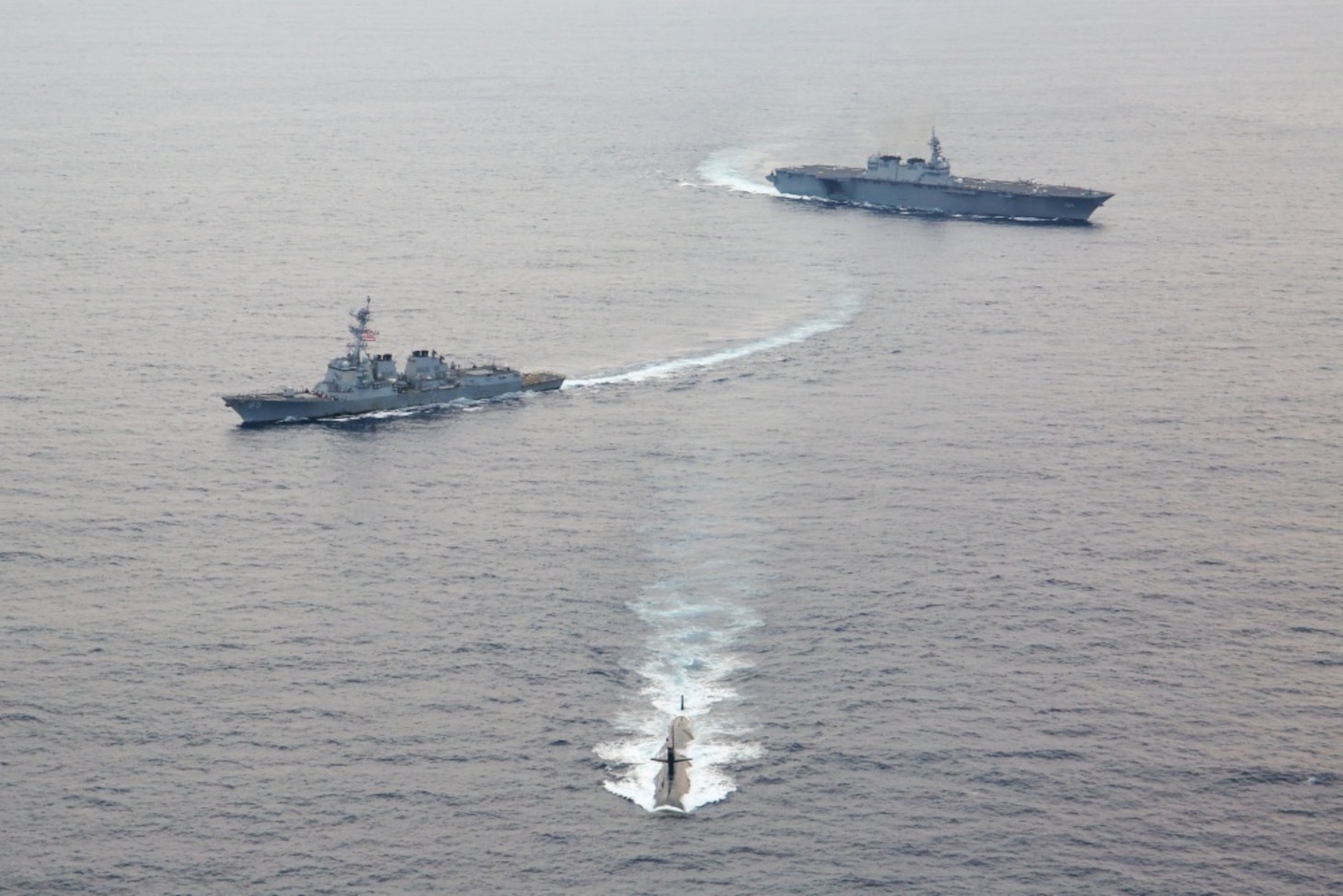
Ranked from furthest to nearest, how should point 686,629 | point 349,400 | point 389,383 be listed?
point 389,383 < point 349,400 < point 686,629

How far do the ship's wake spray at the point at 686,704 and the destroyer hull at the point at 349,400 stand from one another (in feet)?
170

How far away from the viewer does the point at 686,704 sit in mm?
118625

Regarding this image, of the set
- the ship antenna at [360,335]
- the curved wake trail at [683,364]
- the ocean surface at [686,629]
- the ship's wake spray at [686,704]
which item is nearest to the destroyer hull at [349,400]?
the ocean surface at [686,629]

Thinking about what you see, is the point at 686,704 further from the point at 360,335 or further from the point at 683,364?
the point at 360,335

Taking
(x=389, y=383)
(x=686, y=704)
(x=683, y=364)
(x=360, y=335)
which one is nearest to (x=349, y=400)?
(x=389, y=383)

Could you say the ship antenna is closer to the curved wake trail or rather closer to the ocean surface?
the ocean surface

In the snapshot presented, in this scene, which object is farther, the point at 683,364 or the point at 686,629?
the point at 683,364

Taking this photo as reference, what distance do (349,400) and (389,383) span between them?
15.3 ft

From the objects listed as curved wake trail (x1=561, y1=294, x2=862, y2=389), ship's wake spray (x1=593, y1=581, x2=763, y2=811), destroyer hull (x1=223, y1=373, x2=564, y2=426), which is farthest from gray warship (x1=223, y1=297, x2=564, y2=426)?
ship's wake spray (x1=593, y1=581, x2=763, y2=811)

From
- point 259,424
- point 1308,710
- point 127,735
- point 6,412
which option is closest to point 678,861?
point 127,735

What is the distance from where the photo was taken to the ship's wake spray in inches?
4323

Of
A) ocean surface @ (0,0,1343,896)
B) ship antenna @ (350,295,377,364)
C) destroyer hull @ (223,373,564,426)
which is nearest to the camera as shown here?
ocean surface @ (0,0,1343,896)

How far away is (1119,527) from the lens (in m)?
147

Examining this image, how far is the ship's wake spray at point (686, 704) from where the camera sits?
360 ft
